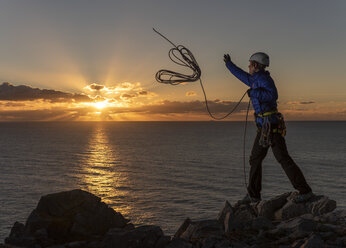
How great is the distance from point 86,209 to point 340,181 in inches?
1591

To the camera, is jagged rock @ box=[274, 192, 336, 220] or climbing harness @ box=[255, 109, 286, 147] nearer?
climbing harness @ box=[255, 109, 286, 147]

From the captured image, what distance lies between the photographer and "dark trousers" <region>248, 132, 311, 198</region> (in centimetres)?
849

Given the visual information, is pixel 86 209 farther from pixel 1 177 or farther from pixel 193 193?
pixel 1 177

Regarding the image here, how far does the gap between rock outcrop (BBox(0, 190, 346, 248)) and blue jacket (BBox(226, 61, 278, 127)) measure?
7.81 ft

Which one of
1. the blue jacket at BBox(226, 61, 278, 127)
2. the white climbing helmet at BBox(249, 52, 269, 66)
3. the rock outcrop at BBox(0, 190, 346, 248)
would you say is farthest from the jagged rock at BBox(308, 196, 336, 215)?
the white climbing helmet at BBox(249, 52, 269, 66)

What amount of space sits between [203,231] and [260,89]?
11.8 feet

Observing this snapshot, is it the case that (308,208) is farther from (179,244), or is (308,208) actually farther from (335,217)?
(179,244)

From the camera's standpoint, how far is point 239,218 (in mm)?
8992

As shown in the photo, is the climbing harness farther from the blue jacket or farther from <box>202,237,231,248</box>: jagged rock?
<box>202,237,231,248</box>: jagged rock

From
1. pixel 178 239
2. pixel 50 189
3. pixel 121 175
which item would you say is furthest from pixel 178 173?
pixel 178 239

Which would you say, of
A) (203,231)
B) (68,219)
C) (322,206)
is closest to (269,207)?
(322,206)

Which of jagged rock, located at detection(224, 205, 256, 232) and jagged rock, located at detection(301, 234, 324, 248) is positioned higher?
jagged rock, located at detection(301, 234, 324, 248)

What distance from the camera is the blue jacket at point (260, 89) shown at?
27.5 feet

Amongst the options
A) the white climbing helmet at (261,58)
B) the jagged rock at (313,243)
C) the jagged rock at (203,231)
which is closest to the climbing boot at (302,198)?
the jagged rock at (203,231)
